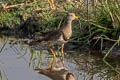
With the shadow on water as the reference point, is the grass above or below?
above

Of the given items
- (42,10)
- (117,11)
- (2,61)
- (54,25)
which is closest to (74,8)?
(54,25)

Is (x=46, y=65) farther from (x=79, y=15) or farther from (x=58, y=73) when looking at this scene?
(x=79, y=15)

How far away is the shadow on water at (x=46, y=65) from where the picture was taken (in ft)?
22.4

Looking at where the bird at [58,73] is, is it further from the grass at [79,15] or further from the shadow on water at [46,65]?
the grass at [79,15]

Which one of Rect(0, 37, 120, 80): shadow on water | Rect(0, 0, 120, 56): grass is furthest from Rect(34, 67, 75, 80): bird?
Rect(0, 0, 120, 56): grass

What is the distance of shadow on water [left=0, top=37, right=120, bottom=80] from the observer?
269 inches

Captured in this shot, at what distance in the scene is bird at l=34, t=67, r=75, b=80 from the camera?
22.3 feet

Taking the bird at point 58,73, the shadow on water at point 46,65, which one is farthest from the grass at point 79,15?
the bird at point 58,73

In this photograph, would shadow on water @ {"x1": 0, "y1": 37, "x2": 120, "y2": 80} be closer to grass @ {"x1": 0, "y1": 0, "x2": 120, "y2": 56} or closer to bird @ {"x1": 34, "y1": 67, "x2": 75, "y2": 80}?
bird @ {"x1": 34, "y1": 67, "x2": 75, "y2": 80}

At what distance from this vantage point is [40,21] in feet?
36.4

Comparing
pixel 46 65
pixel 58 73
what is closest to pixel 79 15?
pixel 46 65

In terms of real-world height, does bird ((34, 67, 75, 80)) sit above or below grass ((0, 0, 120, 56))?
below

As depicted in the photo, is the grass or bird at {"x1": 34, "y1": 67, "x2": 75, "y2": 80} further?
the grass

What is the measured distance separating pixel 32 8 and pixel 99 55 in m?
4.19
